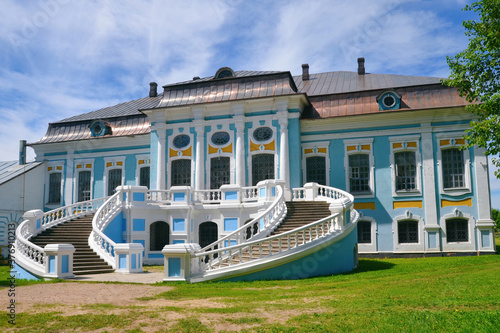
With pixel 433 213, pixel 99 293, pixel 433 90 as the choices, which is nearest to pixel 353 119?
pixel 433 90

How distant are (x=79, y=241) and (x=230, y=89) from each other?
993 centimetres

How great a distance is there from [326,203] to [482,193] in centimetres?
726

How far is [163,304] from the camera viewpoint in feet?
27.8

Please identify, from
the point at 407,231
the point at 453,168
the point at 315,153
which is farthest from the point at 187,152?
the point at 453,168

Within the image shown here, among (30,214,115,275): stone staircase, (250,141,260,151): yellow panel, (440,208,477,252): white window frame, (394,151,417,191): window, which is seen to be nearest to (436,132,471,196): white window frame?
(440,208,477,252): white window frame

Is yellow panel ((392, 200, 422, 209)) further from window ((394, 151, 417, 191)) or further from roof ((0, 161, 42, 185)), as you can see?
roof ((0, 161, 42, 185))

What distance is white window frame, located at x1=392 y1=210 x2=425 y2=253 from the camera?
65.9 ft

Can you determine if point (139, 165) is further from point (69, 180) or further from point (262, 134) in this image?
point (262, 134)

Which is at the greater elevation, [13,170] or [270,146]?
[270,146]

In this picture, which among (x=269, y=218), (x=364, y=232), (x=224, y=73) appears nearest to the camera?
(x=269, y=218)

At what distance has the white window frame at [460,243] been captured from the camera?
64.2ft

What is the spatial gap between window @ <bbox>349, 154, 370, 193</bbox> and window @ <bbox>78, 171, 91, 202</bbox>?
47.0ft

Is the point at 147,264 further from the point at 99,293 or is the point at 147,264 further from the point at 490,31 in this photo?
the point at 490,31

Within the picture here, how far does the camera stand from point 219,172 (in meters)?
22.2
